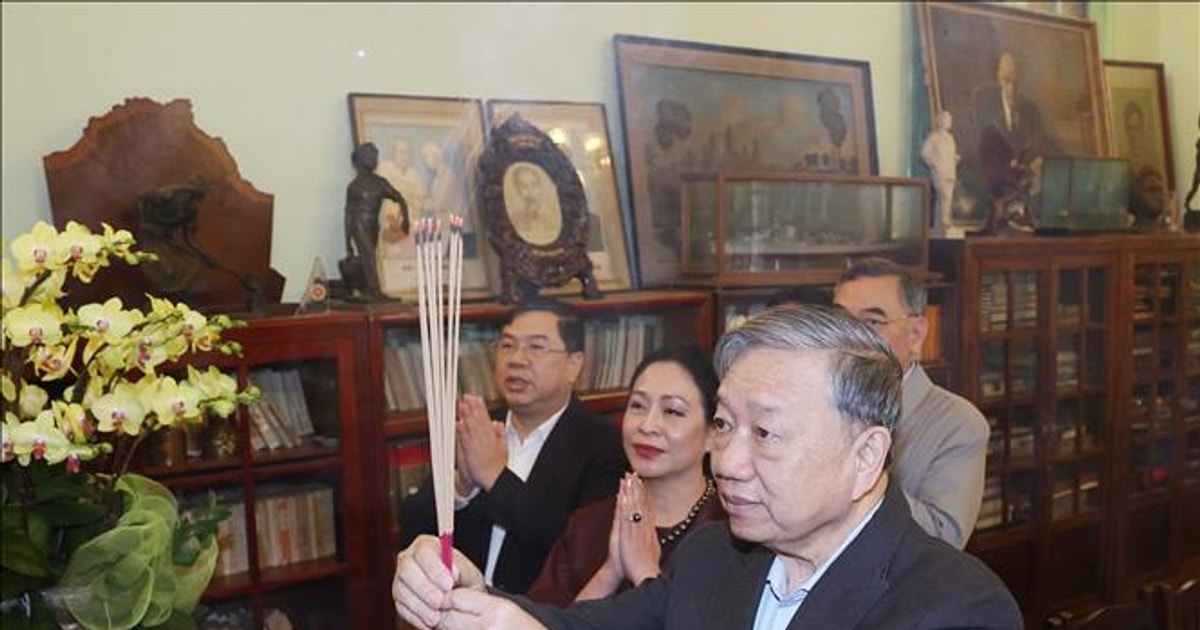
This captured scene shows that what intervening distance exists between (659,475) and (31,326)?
1.02 meters

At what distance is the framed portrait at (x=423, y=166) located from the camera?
2.73 metres

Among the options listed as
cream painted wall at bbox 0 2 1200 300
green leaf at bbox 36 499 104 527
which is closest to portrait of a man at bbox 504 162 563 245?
cream painted wall at bbox 0 2 1200 300

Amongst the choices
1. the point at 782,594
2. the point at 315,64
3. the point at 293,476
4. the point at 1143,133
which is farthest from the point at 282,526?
the point at 1143,133

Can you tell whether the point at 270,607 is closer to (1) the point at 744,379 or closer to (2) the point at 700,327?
(2) the point at 700,327

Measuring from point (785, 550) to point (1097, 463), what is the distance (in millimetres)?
751

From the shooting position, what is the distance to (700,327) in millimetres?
2854

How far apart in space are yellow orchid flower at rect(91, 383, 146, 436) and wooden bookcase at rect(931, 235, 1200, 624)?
1.24m

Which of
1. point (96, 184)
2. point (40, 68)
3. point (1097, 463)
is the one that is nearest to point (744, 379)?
point (1097, 463)

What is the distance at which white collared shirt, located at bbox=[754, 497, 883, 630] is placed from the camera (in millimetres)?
1202

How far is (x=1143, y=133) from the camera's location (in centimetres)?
160

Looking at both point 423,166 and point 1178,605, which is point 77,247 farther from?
point 423,166

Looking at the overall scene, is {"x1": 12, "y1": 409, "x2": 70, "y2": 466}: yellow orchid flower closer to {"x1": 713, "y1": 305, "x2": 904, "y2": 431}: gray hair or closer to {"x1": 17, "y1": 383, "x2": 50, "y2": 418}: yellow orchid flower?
{"x1": 17, "y1": 383, "x2": 50, "y2": 418}: yellow orchid flower


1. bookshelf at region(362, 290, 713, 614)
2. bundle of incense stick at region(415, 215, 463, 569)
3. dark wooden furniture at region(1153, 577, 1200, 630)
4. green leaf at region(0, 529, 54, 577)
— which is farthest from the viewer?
bookshelf at region(362, 290, 713, 614)

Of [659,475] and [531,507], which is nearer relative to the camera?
[659,475]
